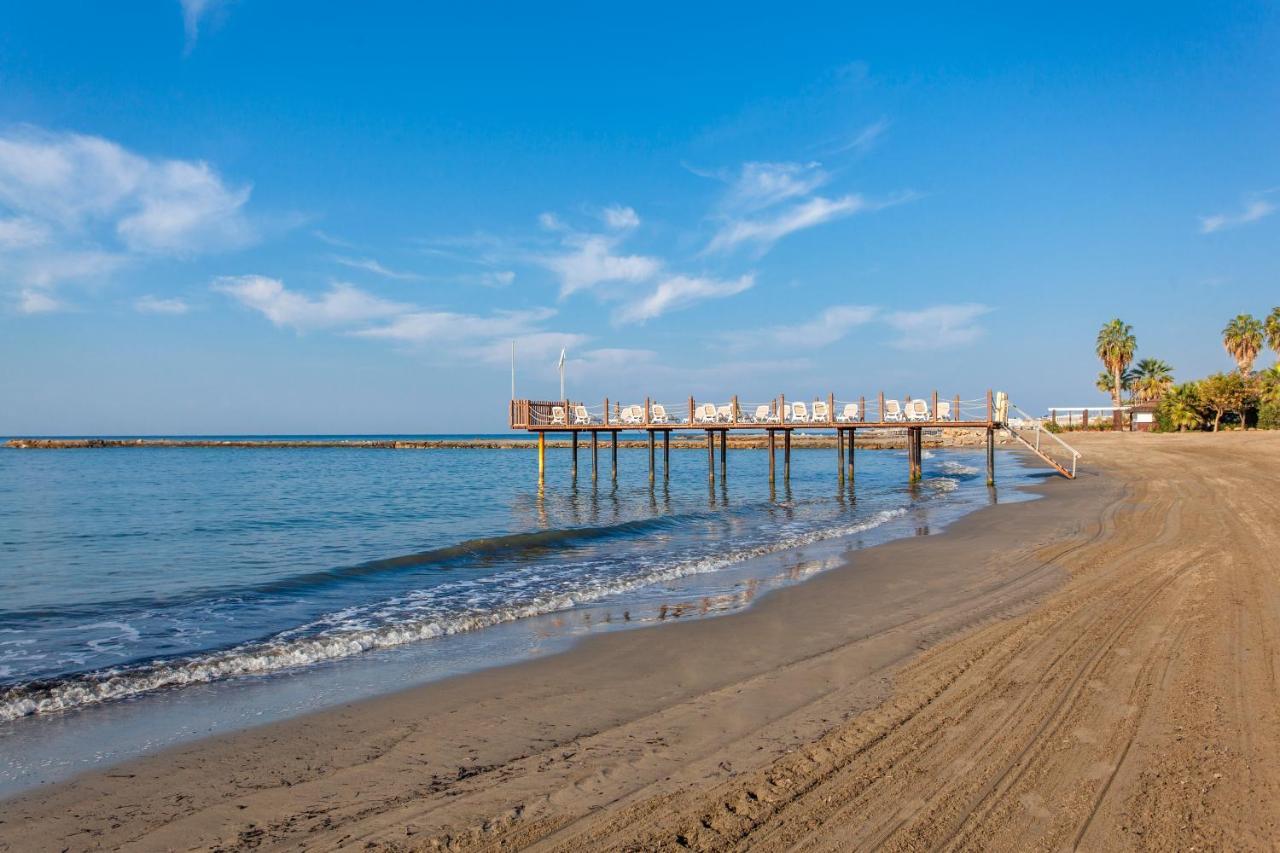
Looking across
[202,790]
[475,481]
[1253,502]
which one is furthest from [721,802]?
[475,481]

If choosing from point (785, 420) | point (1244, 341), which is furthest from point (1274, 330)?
point (785, 420)

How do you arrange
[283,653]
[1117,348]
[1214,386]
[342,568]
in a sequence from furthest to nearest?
1. [1117,348]
2. [1214,386]
3. [342,568]
4. [283,653]

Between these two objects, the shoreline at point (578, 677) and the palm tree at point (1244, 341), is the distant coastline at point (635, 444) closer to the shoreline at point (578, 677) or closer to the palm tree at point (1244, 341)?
the palm tree at point (1244, 341)

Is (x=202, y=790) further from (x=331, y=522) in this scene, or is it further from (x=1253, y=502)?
(x=1253, y=502)

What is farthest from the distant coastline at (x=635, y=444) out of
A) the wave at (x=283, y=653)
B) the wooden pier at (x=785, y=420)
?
the wave at (x=283, y=653)

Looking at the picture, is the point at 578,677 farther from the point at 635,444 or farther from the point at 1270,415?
the point at 635,444

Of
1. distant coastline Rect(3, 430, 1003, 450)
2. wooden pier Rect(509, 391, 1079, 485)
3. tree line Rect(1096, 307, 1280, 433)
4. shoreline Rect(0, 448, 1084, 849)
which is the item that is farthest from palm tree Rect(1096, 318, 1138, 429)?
shoreline Rect(0, 448, 1084, 849)

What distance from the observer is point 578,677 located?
6988mm

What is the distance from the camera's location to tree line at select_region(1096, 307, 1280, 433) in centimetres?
4851

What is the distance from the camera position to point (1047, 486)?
2802 centimetres

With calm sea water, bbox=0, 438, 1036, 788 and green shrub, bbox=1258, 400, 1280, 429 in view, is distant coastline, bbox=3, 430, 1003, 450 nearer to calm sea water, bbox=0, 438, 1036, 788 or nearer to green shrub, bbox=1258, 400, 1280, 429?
green shrub, bbox=1258, 400, 1280, 429

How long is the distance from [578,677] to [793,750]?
261 centimetres

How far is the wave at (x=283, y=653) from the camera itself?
682 cm

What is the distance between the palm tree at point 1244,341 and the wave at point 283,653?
67.9 meters
